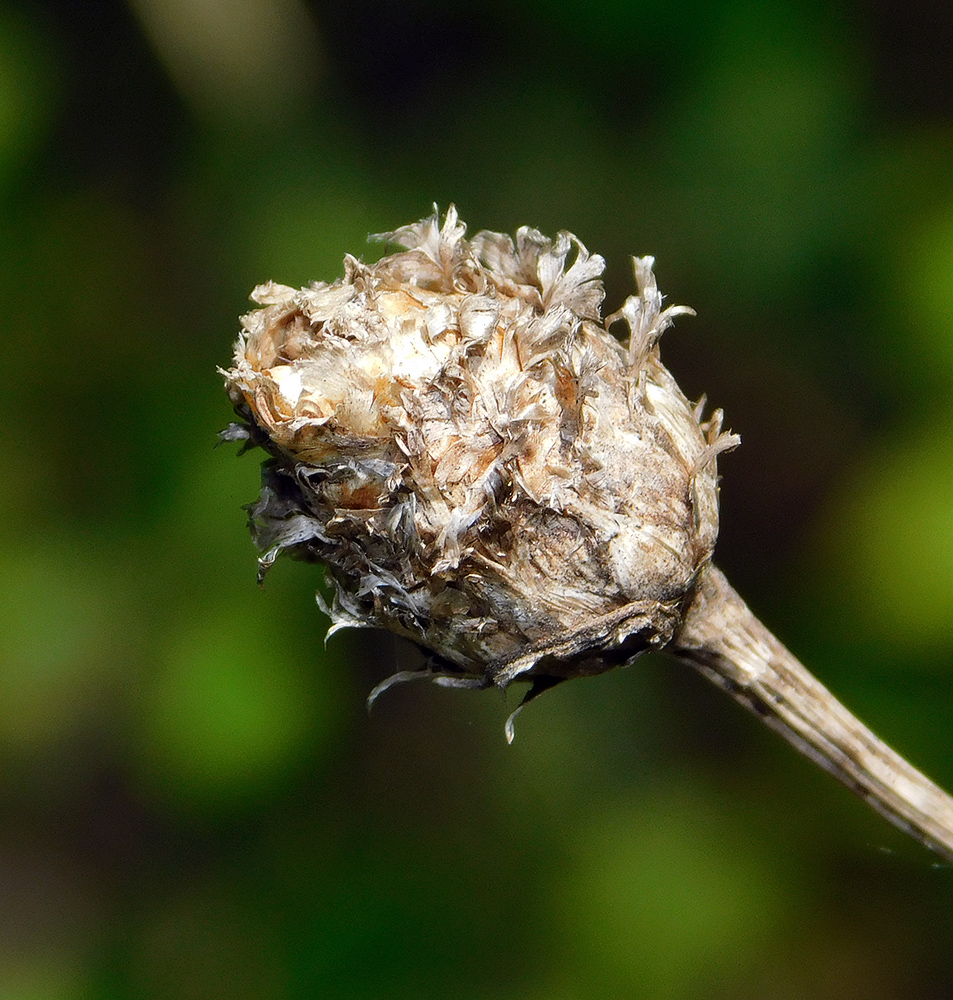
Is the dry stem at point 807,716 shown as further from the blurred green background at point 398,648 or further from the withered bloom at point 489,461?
the blurred green background at point 398,648

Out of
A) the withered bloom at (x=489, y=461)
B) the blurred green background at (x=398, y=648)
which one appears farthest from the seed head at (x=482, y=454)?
the blurred green background at (x=398, y=648)

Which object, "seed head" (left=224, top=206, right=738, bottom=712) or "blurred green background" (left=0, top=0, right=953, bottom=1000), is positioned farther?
"blurred green background" (left=0, top=0, right=953, bottom=1000)

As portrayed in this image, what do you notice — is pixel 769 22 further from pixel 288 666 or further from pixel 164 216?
pixel 288 666

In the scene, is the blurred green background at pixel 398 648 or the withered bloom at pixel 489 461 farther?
the blurred green background at pixel 398 648

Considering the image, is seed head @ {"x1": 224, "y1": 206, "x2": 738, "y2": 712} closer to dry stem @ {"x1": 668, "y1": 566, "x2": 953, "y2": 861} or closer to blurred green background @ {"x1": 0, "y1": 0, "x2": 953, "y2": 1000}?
dry stem @ {"x1": 668, "y1": 566, "x2": 953, "y2": 861}

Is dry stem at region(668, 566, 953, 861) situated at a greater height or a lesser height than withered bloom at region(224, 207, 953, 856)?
lesser

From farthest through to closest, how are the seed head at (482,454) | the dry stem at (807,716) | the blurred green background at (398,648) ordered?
the blurred green background at (398,648), the dry stem at (807,716), the seed head at (482,454)

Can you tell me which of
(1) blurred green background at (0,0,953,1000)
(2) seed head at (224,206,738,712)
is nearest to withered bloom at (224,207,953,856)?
(2) seed head at (224,206,738,712)
